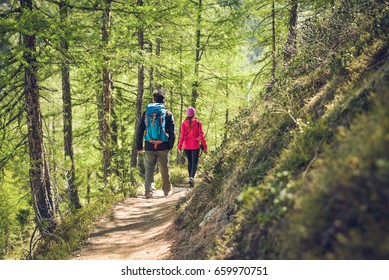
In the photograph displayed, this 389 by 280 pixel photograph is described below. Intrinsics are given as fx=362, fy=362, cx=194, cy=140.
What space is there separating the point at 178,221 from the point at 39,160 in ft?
13.3

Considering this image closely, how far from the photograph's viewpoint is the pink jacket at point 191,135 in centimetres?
983

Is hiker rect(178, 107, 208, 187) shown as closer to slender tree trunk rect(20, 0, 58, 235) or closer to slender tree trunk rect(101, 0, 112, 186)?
slender tree trunk rect(101, 0, 112, 186)

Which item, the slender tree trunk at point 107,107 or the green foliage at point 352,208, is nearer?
the green foliage at point 352,208

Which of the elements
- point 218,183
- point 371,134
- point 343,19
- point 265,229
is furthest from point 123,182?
point 371,134

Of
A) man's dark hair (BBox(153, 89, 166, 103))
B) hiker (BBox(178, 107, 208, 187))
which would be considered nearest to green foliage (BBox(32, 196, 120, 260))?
hiker (BBox(178, 107, 208, 187))

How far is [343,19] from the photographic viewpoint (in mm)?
7125

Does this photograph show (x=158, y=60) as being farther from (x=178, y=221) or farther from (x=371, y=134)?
(x=371, y=134)

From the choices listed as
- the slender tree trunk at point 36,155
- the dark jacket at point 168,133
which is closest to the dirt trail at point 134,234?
the slender tree trunk at point 36,155

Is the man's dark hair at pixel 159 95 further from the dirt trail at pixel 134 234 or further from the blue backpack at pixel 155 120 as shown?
the dirt trail at pixel 134 234

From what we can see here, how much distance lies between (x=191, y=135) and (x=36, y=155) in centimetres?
403

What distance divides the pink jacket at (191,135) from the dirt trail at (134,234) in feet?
5.71

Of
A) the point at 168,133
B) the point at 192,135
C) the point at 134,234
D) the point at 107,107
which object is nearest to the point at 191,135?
the point at 192,135

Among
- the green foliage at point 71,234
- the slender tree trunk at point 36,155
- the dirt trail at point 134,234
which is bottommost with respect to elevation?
the green foliage at point 71,234

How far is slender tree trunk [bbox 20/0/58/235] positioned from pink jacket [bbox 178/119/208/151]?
142 inches
